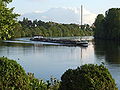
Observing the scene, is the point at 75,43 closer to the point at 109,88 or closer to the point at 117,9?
the point at 117,9

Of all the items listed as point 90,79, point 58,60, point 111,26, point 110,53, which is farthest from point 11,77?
point 111,26

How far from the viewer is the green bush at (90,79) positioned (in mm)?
10594

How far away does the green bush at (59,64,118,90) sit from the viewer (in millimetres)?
10594

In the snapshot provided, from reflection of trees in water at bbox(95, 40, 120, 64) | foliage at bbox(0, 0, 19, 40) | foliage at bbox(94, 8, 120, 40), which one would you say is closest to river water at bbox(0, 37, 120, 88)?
reflection of trees in water at bbox(95, 40, 120, 64)

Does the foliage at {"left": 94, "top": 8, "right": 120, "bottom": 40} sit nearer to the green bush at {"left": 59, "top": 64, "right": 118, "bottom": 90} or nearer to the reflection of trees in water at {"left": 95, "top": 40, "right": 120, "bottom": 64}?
the reflection of trees in water at {"left": 95, "top": 40, "right": 120, "bottom": 64}

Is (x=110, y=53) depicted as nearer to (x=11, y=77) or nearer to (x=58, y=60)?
(x=58, y=60)

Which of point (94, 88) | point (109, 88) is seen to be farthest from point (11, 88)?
point (109, 88)

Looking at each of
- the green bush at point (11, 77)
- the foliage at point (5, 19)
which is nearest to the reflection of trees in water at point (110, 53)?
the foliage at point (5, 19)

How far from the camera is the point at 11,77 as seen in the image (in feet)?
35.5

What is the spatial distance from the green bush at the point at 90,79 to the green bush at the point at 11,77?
76.1 inches

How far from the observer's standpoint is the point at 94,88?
10.5 metres

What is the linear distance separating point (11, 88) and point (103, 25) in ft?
473

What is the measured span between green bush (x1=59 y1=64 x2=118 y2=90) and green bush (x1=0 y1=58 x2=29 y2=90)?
1.93 meters

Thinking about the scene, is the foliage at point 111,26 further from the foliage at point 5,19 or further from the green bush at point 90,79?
the green bush at point 90,79
